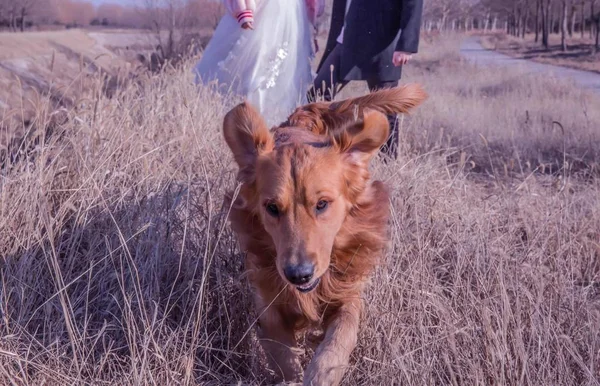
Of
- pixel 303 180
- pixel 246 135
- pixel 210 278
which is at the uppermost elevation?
pixel 246 135

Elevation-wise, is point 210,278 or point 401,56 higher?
point 401,56

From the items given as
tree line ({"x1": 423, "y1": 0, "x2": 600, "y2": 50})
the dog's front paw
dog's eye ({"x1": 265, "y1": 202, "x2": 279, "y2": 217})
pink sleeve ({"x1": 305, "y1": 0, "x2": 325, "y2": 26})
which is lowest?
tree line ({"x1": 423, "y1": 0, "x2": 600, "y2": 50})

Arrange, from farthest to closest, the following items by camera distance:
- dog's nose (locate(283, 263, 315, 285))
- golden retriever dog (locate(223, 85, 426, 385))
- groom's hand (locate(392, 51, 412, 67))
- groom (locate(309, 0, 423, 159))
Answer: groom (locate(309, 0, 423, 159)) < groom's hand (locate(392, 51, 412, 67)) < golden retriever dog (locate(223, 85, 426, 385)) < dog's nose (locate(283, 263, 315, 285))

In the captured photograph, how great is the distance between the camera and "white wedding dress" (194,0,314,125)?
628 centimetres

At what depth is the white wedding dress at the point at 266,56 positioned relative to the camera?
6.28 metres

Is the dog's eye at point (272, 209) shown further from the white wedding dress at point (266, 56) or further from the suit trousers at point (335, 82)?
the white wedding dress at point (266, 56)

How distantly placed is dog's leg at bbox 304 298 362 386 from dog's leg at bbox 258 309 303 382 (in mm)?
168

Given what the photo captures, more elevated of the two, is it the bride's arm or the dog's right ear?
the bride's arm

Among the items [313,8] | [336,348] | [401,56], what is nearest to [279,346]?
[336,348]

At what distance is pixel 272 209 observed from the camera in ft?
8.36

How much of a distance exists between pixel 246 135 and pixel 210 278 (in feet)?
2.41

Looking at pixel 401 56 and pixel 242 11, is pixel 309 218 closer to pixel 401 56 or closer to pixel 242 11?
pixel 401 56

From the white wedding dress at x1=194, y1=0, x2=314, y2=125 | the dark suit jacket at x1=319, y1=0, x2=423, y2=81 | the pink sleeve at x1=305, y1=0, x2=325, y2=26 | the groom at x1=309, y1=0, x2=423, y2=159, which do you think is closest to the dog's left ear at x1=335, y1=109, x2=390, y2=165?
the groom at x1=309, y1=0, x2=423, y2=159

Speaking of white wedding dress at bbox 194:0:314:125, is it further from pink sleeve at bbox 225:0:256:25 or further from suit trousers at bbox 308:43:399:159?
suit trousers at bbox 308:43:399:159
